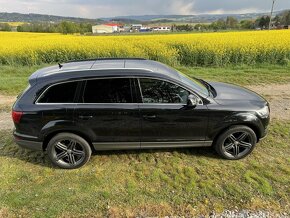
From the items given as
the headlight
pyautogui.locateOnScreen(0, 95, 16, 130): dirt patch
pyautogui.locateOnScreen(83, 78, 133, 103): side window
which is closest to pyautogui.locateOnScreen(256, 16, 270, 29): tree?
pyautogui.locateOnScreen(0, 95, 16, 130): dirt patch

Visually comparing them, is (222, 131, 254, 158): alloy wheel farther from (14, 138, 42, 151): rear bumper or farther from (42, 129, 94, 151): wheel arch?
(14, 138, 42, 151): rear bumper

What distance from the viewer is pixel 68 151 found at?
4.06 metres

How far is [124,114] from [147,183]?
3.47 ft

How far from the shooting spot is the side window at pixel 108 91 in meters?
3.83

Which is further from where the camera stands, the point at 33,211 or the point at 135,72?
the point at 135,72

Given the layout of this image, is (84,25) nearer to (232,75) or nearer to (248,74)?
(232,75)

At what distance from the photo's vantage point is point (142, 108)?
3846 millimetres

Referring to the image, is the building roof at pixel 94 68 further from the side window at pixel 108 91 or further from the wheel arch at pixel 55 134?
the wheel arch at pixel 55 134

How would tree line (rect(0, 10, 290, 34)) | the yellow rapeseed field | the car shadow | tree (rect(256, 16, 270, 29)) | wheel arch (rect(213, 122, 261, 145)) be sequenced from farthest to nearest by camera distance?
tree (rect(256, 16, 270, 29)) < tree line (rect(0, 10, 290, 34)) < the yellow rapeseed field < the car shadow < wheel arch (rect(213, 122, 261, 145))

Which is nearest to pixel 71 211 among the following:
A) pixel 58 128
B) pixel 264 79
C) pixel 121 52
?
pixel 58 128

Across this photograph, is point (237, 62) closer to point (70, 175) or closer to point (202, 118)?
point (202, 118)

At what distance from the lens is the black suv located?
382 centimetres

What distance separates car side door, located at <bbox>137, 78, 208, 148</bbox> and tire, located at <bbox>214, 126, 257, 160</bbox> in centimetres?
40

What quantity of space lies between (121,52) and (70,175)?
32.7 feet
